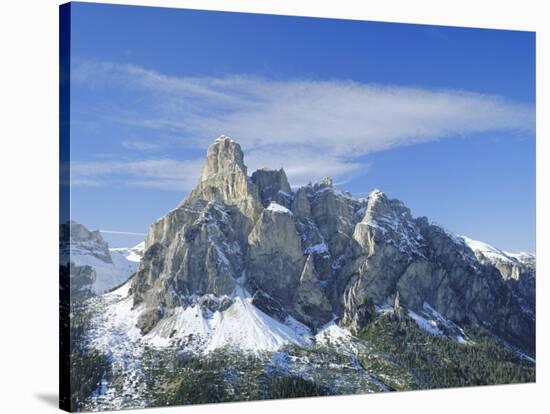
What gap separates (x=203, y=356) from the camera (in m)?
36.0

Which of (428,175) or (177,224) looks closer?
(177,224)

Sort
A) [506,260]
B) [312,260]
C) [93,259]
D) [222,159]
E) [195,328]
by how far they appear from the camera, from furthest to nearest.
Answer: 1. [506,260]
2. [312,260]
3. [222,159]
4. [195,328]
5. [93,259]

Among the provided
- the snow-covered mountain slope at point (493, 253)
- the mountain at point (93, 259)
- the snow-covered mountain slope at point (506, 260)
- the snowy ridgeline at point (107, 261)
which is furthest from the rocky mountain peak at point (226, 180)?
the snow-covered mountain slope at point (506, 260)

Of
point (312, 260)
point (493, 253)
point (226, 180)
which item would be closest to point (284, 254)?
point (312, 260)

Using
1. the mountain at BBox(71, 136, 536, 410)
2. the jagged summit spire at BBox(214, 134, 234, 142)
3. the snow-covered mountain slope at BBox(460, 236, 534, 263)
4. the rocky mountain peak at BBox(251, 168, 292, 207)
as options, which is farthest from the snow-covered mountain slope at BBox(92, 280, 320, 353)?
the snow-covered mountain slope at BBox(460, 236, 534, 263)

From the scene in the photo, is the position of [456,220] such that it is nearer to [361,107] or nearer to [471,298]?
[471,298]

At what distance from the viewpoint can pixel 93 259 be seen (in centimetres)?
3441

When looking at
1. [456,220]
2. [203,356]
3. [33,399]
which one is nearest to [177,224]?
[203,356]

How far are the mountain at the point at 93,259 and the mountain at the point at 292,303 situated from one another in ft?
0.33

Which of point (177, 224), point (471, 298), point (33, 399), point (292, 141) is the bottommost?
point (33, 399)

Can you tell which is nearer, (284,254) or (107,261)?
(107,261)

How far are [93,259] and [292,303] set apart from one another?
27.6ft

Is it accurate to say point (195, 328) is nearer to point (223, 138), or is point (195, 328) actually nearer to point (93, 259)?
point (93, 259)

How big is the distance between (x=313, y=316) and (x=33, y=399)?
→ 33.3 feet
